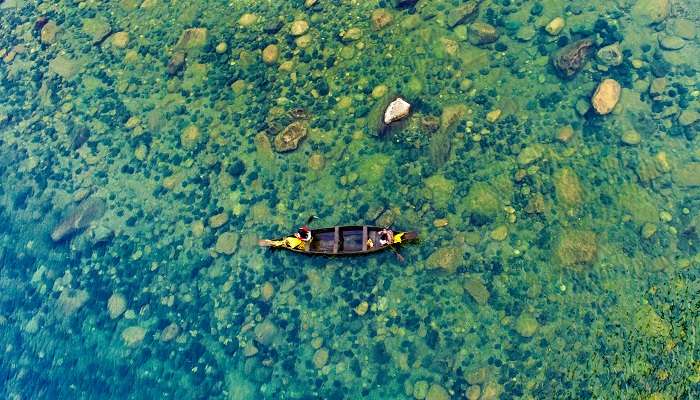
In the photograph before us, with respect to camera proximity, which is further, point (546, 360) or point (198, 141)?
point (198, 141)

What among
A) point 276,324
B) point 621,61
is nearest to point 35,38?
point 276,324

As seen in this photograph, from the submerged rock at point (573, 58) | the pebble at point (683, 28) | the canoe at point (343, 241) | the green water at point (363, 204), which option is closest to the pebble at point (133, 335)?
the green water at point (363, 204)

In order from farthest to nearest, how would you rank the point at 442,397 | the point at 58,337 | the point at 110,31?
the point at 110,31, the point at 58,337, the point at 442,397

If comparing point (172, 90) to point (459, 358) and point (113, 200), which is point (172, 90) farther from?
point (459, 358)

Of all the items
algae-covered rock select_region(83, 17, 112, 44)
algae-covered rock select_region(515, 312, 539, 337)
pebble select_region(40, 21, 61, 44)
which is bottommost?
algae-covered rock select_region(515, 312, 539, 337)

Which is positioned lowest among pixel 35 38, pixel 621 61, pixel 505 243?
pixel 505 243

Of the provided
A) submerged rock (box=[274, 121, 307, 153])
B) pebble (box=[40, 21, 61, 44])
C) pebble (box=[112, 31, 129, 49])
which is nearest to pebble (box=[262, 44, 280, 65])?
submerged rock (box=[274, 121, 307, 153])

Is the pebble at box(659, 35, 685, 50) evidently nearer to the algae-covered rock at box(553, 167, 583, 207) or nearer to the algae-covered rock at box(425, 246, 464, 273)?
the algae-covered rock at box(553, 167, 583, 207)
